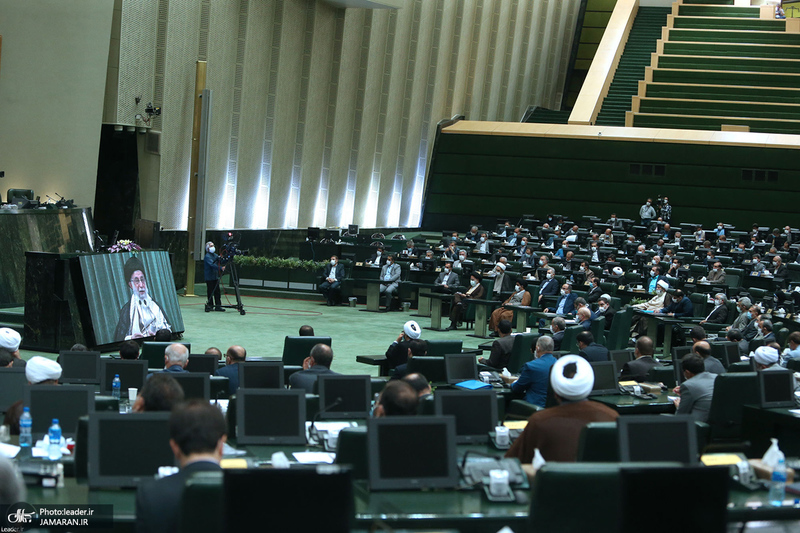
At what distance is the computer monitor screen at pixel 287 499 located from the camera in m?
→ 2.96

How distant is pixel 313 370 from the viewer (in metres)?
6.99

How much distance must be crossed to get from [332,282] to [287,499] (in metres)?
15.3

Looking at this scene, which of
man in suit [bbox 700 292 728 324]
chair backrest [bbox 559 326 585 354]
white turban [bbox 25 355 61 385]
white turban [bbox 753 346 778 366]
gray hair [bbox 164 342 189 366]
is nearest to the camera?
white turban [bbox 25 355 61 385]

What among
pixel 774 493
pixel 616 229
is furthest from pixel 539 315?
Result: pixel 774 493

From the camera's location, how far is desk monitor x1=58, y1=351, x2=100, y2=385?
749cm

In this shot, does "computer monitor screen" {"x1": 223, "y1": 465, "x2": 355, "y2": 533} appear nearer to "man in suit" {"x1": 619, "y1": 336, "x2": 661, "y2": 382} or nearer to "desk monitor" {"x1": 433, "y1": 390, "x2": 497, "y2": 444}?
"desk monitor" {"x1": 433, "y1": 390, "x2": 497, "y2": 444}

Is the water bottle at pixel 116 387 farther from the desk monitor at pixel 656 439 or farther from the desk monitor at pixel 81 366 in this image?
the desk monitor at pixel 656 439

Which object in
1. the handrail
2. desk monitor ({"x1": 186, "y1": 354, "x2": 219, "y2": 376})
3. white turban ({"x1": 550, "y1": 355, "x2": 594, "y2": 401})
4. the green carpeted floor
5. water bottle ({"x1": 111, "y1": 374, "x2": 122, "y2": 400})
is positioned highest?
the handrail

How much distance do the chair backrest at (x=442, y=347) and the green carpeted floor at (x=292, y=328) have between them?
2267 millimetres

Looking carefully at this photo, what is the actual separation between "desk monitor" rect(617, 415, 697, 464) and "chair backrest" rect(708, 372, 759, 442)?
2.82 metres

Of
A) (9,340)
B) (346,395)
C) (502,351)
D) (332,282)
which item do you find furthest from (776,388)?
(332,282)

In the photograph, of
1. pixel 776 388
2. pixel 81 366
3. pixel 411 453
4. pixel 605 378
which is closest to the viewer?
pixel 411 453

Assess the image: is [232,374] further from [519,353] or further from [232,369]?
[519,353]

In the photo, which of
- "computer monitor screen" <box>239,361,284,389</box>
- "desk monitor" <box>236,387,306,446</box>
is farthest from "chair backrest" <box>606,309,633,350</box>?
"desk monitor" <box>236,387,306,446</box>
